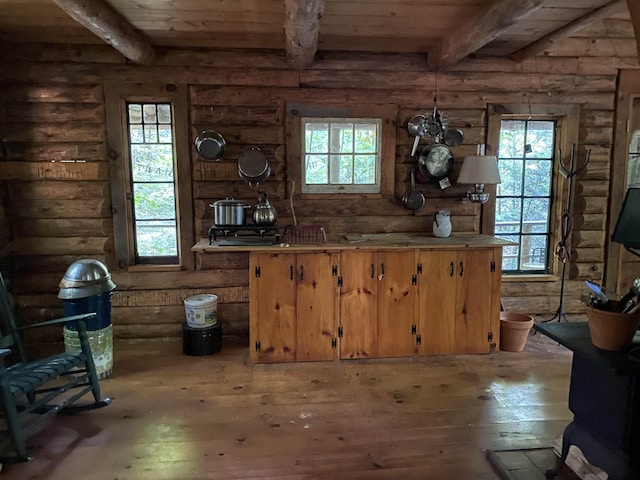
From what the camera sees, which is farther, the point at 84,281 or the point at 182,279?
the point at 182,279

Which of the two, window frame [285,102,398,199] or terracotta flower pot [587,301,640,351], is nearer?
terracotta flower pot [587,301,640,351]

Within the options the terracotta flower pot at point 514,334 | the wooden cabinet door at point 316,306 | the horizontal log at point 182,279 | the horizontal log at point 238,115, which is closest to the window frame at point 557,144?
the terracotta flower pot at point 514,334

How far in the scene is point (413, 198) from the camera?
389cm

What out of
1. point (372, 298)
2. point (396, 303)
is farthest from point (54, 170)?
point (396, 303)

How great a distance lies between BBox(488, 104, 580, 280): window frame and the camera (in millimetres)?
3962

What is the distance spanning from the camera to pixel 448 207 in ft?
13.2

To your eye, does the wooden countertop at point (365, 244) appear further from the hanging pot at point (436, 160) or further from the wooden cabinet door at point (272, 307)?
the hanging pot at point (436, 160)

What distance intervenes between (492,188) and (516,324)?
114 centimetres

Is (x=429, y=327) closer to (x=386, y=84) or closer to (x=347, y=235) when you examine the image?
(x=347, y=235)

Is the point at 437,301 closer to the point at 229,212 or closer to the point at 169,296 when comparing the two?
the point at 229,212

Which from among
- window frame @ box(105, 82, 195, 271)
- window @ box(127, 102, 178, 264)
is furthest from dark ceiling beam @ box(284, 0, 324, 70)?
window @ box(127, 102, 178, 264)

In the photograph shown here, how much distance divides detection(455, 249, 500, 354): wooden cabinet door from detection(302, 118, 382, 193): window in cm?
94

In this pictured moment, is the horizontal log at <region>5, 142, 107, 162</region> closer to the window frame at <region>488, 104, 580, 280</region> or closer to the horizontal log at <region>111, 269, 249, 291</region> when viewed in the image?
the horizontal log at <region>111, 269, 249, 291</region>

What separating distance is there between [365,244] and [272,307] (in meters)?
0.81
